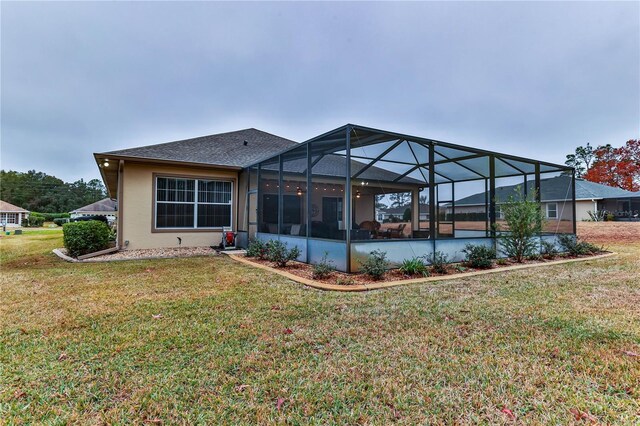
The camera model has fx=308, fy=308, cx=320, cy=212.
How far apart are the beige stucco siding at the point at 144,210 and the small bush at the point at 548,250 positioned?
36.1ft

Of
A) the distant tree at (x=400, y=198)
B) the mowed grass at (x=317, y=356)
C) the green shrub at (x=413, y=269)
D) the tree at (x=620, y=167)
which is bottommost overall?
the mowed grass at (x=317, y=356)

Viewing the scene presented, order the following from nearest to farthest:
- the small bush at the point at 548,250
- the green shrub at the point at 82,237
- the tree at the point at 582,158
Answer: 1. the green shrub at the point at 82,237
2. the small bush at the point at 548,250
3. the tree at the point at 582,158

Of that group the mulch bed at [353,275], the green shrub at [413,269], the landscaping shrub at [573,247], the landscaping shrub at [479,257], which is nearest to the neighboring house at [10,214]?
the mulch bed at [353,275]

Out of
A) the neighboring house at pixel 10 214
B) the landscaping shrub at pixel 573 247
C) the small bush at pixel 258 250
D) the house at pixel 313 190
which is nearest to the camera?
the house at pixel 313 190

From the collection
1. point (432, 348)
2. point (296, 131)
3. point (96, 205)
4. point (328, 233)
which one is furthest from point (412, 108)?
point (96, 205)

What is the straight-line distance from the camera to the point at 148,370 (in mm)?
2418

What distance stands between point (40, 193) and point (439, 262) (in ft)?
235

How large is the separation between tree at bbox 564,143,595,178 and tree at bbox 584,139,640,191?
19.0 ft

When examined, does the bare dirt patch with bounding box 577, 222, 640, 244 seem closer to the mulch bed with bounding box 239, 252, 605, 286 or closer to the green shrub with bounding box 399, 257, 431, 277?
the mulch bed with bounding box 239, 252, 605, 286

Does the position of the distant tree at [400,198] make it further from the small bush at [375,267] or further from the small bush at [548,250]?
the small bush at [548,250]

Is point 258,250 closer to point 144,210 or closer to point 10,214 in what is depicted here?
point 144,210

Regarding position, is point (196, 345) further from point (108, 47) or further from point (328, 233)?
point (108, 47)

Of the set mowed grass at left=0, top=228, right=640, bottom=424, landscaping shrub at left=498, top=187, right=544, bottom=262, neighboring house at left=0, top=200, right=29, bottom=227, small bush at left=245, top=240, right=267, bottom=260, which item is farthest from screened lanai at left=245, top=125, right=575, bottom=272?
neighboring house at left=0, top=200, right=29, bottom=227

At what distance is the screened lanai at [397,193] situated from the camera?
23.7 ft
